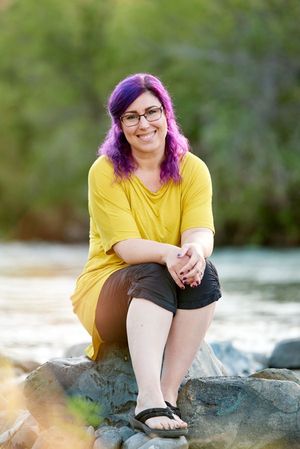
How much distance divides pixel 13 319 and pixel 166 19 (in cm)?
1975

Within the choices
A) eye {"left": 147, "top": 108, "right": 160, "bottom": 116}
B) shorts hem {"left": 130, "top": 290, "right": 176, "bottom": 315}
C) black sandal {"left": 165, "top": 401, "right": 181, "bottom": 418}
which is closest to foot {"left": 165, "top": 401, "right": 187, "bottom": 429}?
black sandal {"left": 165, "top": 401, "right": 181, "bottom": 418}

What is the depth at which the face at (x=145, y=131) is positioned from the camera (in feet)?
14.8

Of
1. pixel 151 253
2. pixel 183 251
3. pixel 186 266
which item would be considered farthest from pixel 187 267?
pixel 151 253

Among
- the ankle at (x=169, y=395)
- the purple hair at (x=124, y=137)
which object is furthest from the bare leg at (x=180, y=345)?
the purple hair at (x=124, y=137)

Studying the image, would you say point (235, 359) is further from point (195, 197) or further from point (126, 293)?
point (126, 293)

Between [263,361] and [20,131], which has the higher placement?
[263,361]

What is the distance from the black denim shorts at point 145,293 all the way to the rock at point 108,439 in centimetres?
47

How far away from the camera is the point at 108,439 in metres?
4.07

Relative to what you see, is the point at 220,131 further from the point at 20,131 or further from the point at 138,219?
the point at 138,219

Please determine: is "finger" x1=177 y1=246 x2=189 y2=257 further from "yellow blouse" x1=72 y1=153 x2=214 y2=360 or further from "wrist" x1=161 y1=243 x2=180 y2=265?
"yellow blouse" x1=72 y1=153 x2=214 y2=360

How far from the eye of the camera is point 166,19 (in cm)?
2853

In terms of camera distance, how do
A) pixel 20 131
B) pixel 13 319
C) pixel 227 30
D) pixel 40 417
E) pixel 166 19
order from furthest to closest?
pixel 20 131 → pixel 166 19 → pixel 227 30 → pixel 13 319 → pixel 40 417

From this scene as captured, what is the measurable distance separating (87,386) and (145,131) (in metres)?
1.08

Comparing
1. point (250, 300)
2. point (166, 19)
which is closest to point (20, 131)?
point (166, 19)
